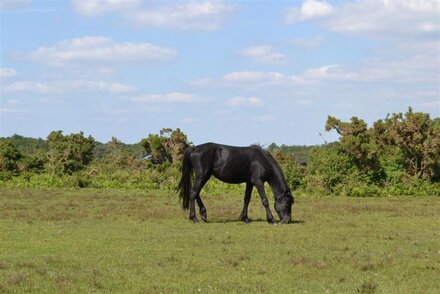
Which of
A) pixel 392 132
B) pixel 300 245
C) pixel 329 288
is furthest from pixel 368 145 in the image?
pixel 329 288

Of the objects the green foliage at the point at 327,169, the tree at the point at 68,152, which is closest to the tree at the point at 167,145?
the tree at the point at 68,152

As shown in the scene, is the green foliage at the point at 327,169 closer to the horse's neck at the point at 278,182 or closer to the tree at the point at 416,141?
the tree at the point at 416,141

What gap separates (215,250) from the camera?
40.3 ft

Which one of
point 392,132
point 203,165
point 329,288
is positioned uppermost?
point 392,132

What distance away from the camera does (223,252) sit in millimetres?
12070

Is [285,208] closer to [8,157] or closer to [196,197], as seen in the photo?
[196,197]

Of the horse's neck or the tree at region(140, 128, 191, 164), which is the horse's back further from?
the tree at region(140, 128, 191, 164)

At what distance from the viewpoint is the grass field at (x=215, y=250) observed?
924 cm

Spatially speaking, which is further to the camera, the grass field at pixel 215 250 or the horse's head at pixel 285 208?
the horse's head at pixel 285 208

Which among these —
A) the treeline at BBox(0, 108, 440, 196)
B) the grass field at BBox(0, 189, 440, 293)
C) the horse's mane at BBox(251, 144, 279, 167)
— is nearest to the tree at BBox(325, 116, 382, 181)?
the treeline at BBox(0, 108, 440, 196)

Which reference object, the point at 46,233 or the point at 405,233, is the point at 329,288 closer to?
the point at 405,233

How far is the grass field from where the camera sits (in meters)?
9.24

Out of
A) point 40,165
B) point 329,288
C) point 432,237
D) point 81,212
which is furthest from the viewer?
point 40,165

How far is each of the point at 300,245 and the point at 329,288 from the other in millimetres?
3891
